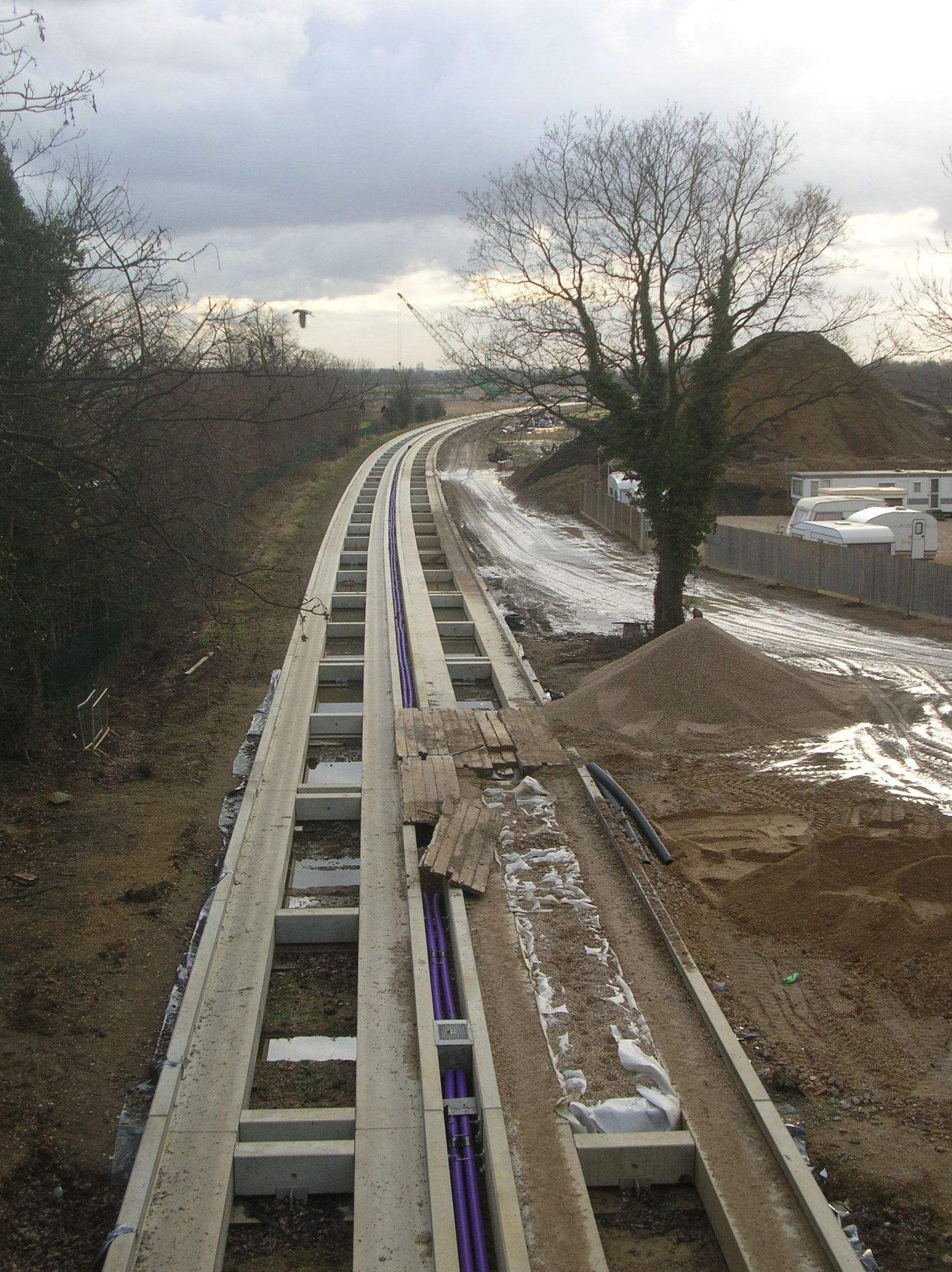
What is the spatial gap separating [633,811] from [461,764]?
2.74 m

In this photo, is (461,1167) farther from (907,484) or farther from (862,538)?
Result: (907,484)

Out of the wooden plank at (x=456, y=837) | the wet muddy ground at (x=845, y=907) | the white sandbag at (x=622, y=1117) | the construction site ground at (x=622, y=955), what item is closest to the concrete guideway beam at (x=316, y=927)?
the wooden plank at (x=456, y=837)

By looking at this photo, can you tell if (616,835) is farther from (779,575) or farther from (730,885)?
(779,575)

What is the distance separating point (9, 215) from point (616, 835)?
411 inches

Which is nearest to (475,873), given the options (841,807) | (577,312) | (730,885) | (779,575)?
(730,885)

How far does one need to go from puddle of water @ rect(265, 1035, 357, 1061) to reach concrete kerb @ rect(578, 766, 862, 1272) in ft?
9.89

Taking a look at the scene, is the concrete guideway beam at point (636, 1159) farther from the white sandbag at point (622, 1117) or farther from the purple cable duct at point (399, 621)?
the purple cable duct at point (399, 621)

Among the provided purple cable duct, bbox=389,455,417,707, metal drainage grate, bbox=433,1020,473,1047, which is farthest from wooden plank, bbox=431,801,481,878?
purple cable duct, bbox=389,455,417,707

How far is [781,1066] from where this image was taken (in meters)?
8.05

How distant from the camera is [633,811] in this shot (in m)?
12.5

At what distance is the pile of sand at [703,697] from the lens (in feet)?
51.5

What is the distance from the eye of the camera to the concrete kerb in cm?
607

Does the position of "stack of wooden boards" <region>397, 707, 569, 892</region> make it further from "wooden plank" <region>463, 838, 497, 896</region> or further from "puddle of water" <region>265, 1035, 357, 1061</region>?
"puddle of water" <region>265, 1035, 357, 1061</region>

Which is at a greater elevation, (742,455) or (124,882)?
(742,455)
